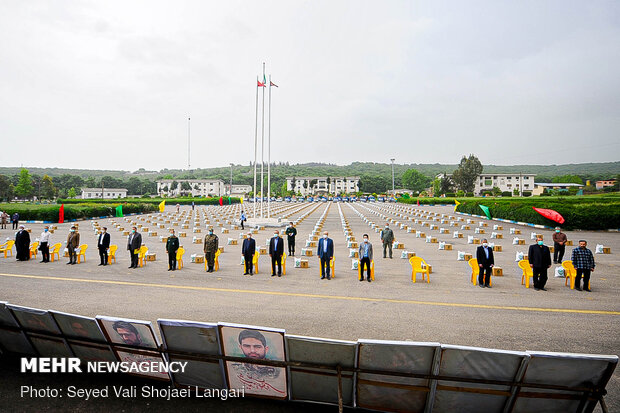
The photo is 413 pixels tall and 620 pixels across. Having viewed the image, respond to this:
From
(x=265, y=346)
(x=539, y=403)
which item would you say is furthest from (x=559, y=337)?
(x=265, y=346)

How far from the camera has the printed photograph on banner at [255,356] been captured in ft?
14.5

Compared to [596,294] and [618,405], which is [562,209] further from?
[618,405]

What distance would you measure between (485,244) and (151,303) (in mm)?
10485

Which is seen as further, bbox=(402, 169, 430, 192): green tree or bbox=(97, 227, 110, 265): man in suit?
bbox=(402, 169, 430, 192): green tree

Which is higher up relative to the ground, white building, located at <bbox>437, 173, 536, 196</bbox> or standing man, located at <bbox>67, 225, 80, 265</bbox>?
white building, located at <bbox>437, 173, 536, 196</bbox>

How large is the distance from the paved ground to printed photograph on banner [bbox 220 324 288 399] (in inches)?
115

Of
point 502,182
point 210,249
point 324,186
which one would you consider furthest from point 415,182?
point 210,249

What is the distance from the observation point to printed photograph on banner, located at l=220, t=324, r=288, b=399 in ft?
14.5

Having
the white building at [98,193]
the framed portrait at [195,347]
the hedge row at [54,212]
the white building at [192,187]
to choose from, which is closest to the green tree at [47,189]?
the white building at [98,193]

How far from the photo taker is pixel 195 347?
15.6 feet

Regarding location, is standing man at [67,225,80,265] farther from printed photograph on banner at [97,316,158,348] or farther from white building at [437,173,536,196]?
white building at [437,173,536,196]

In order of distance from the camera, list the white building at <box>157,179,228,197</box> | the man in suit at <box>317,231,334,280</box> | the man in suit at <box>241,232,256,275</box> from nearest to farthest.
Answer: the man in suit at <box>317,231,334,280</box> < the man in suit at <box>241,232,256,275</box> < the white building at <box>157,179,228,197</box>

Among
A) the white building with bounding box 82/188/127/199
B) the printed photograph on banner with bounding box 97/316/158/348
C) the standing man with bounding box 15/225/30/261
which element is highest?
the white building with bounding box 82/188/127/199

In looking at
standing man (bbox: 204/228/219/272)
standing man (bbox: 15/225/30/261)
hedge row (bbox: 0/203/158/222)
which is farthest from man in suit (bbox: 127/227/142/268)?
hedge row (bbox: 0/203/158/222)
